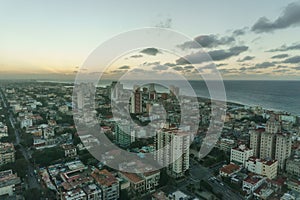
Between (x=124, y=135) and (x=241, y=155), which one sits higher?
(x=124, y=135)

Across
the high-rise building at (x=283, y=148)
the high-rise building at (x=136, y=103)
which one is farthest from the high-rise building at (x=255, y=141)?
→ the high-rise building at (x=136, y=103)

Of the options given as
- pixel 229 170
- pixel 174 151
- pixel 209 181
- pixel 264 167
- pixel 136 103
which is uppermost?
pixel 136 103

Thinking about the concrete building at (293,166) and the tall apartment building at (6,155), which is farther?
the tall apartment building at (6,155)

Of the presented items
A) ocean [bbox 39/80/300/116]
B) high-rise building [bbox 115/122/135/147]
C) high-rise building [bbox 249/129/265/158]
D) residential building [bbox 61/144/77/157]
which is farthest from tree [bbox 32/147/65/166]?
high-rise building [bbox 249/129/265/158]

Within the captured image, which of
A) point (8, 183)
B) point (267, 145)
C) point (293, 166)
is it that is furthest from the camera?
point (267, 145)

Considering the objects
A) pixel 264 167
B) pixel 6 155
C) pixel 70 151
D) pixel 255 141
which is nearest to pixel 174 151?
pixel 264 167

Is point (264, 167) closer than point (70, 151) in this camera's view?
Yes

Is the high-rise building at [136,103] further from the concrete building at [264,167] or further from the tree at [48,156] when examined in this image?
the concrete building at [264,167]

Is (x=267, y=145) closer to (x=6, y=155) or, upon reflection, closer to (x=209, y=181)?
(x=209, y=181)
